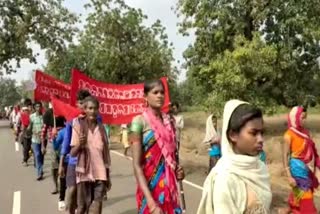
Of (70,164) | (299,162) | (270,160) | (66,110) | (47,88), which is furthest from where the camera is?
(270,160)

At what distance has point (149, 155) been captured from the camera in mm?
4719

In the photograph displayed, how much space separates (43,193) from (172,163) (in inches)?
274

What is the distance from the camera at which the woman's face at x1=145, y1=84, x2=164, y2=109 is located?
4711 millimetres

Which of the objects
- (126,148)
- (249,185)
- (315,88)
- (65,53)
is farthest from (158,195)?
(65,53)

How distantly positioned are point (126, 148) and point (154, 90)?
13912 millimetres

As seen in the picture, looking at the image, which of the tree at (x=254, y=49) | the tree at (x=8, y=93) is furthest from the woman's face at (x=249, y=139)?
the tree at (x=8, y=93)

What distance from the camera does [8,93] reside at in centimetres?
11369

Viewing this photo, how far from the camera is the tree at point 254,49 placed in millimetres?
22797

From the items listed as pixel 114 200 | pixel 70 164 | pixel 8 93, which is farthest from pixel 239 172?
pixel 8 93

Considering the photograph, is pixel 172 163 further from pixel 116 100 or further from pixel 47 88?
pixel 47 88

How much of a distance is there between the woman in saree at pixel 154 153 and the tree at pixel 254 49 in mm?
17409

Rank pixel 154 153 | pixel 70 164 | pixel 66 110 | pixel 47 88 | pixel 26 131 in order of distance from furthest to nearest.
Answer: pixel 26 131
pixel 47 88
pixel 66 110
pixel 70 164
pixel 154 153

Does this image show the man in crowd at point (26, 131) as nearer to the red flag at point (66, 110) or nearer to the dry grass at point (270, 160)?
the dry grass at point (270, 160)

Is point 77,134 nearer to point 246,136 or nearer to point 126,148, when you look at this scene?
point 246,136
